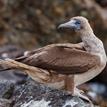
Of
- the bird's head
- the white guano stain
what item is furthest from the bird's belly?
the bird's head

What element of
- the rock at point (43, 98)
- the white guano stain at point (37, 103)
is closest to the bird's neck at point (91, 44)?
the rock at point (43, 98)

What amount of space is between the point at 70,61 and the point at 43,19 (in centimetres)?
1438

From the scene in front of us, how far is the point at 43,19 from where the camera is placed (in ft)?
75.1

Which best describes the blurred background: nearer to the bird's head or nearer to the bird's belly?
the bird's head

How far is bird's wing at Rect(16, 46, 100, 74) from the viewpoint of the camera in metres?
8.43

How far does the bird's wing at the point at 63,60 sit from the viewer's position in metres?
8.43

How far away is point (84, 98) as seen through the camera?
347 inches

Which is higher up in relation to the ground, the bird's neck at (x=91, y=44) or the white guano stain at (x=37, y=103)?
the bird's neck at (x=91, y=44)

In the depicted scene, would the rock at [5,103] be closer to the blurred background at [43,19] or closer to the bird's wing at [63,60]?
the bird's wing at [63,60]

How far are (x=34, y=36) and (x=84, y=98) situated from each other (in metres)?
13.6

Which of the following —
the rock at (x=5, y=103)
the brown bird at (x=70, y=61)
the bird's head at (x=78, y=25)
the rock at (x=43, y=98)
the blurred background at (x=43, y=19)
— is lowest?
the blurred background at (x=43, y=19)

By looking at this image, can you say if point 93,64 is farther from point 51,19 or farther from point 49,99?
point 51,19

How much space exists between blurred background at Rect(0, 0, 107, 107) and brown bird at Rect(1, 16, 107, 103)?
11.7 meters

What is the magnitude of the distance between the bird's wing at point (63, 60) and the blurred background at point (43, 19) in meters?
11.7
